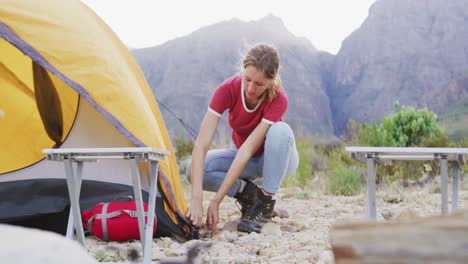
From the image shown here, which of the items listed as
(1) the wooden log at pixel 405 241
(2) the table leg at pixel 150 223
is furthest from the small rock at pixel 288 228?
(1) the wooden log at pixel 405 241

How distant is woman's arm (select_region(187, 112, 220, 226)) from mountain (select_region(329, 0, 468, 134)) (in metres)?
25.6

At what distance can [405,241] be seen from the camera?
0.68m

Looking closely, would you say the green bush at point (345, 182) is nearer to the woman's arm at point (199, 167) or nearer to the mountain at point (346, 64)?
the woman's arm at point (199, 167)

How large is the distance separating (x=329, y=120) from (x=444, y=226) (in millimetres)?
30985

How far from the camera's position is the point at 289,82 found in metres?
32.1

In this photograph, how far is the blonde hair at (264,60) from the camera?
10.8 ft

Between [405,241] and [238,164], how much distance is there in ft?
8.94

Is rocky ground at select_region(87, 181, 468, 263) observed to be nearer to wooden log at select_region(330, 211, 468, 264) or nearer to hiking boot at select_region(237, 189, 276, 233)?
hiking boot at select_region(237, 189, 276, 233)

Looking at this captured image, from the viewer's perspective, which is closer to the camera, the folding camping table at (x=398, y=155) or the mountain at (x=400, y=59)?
the folding camping table at (x=398, y=155)

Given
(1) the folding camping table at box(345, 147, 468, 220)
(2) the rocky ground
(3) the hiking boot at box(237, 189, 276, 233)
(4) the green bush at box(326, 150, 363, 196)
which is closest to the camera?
(1) the folding camping table at box(345, 147, 468, 220)

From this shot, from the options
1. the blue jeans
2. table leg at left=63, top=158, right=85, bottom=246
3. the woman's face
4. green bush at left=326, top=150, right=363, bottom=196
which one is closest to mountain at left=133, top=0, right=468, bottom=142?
green bush at left=326, top=150, right=363, bottom=196

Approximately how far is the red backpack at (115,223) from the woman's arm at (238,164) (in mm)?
392

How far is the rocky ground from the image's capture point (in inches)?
113

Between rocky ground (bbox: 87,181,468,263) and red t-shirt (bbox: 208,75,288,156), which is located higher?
red t-shirt (bbox: 208,75,288,156)
